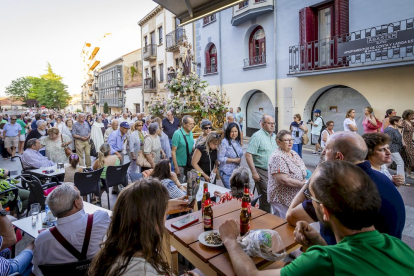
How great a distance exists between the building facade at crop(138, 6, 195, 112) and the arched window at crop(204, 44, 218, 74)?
2103 millimetres

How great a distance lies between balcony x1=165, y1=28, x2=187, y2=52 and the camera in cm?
1952

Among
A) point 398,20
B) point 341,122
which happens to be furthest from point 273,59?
point 398,20

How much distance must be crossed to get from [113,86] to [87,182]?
36183mm

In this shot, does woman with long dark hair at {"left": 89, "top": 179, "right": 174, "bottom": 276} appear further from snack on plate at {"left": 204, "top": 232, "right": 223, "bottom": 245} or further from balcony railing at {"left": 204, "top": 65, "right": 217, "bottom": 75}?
balcony railing at {"left": 204, "top": 65, "right": 217, "bottom": 75}

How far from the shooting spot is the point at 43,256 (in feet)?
7.14

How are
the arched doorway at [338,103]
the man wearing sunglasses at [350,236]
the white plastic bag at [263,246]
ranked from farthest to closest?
the arched doorway at [338,103]
the white plastic bag at [263,246]
the man wearing sunglasses at [350,236]

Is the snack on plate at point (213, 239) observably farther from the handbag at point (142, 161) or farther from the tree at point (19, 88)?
the tree at point (19, 88)

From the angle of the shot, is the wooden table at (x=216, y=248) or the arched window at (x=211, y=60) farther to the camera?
the arched window at (x=211, y=60)

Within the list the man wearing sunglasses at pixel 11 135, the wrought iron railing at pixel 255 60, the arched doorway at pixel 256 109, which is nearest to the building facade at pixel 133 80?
the arched doorway at pixel 256 109

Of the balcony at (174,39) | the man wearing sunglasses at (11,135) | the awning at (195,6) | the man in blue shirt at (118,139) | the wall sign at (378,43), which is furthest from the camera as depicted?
the balcony at (174,39)

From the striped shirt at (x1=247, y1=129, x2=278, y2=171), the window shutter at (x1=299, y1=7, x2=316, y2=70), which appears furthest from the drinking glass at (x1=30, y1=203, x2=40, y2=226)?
the window shutter at (x1=299, y1=7, x2=316, y2=70)

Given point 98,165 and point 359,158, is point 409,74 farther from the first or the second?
point 98,165

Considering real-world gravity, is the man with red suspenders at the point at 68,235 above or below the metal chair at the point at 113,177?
above

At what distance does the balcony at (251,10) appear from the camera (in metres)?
12.7
